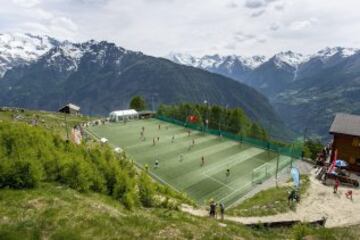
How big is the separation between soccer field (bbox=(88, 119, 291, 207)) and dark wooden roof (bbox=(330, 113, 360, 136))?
12079 millimetres

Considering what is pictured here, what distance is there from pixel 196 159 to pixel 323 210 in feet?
113

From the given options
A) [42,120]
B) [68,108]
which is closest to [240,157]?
[68,108]

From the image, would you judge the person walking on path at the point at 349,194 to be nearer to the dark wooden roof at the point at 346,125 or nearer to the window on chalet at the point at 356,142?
the window on chalet at the point at 356,142

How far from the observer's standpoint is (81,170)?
109 ft

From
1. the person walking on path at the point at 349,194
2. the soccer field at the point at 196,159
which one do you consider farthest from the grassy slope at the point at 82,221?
the soccer field at the point at 196,159

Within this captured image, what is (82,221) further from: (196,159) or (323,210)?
(196,159)

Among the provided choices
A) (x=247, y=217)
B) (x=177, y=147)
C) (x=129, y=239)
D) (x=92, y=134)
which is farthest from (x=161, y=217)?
(x=92, y=134)

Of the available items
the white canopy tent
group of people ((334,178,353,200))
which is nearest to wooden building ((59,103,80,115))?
the white canopy tent

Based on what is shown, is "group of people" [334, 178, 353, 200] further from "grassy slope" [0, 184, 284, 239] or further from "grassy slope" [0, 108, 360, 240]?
"grassy slope" [0, 184, 284, 239]

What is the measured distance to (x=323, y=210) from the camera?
4953 cm

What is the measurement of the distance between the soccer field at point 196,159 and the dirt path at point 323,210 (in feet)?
36.8

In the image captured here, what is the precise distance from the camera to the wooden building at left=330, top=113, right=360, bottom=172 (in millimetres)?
67812

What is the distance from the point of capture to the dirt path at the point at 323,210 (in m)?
44.6

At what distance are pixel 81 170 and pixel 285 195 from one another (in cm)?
3172
